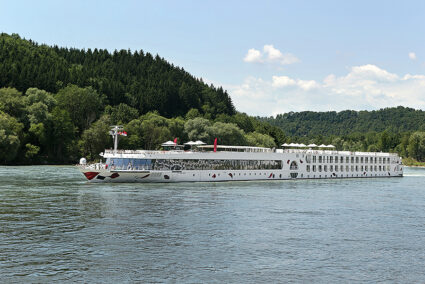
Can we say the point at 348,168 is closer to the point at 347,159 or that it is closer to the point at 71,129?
the point at 347,159

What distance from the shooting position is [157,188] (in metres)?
59.9

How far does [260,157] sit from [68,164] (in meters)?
64.2

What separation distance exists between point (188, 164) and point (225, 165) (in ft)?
21.8

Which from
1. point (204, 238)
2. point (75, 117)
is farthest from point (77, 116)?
point (204, 238)

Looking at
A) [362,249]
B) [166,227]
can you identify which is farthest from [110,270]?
[362,249]

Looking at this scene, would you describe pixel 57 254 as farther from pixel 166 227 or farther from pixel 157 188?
pixel 157 188

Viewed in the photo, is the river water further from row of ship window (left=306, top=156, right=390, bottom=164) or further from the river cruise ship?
row of ship window (left=306, top=156, right=390, bottom=164)

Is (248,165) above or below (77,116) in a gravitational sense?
below

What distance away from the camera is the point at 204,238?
99.8 feet

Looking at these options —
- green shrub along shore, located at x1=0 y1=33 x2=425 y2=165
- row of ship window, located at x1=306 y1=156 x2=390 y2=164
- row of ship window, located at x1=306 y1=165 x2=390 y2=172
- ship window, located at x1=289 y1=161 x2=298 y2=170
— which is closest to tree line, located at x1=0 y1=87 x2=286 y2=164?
green shrub along shore, located at x1=0 y1=33 x2=425 y2=165

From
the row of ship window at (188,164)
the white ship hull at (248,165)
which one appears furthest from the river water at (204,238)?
the row of ship window at (188,164)

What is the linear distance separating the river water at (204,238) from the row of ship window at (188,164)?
12759mm

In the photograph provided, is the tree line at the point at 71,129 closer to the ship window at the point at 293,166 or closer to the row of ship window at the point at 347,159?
the row of ship window at the point at 347,159

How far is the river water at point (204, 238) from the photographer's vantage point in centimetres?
2311
